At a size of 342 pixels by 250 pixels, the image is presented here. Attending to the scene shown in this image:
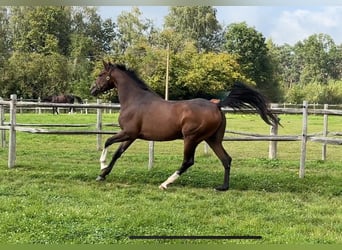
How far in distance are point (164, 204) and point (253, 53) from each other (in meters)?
30.7

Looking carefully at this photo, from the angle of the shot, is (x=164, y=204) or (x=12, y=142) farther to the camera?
(x=12, y=142)

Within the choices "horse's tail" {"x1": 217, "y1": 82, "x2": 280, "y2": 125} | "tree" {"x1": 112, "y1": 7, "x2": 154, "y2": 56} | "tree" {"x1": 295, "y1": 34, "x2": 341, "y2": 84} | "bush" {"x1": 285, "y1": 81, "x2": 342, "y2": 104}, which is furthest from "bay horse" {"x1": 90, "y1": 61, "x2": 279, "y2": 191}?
"tree" {"x1": 295, "y1": 34, "x2": 341, "y2": 84}

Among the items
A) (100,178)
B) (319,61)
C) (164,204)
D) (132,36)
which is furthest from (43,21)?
(319,61)

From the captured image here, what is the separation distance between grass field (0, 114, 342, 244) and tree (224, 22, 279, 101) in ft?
81.0

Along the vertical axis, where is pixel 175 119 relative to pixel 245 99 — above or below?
below

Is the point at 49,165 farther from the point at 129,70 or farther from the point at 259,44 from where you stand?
the point at 259,44

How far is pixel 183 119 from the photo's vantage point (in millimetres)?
5090

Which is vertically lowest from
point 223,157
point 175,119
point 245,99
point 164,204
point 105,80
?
point 164,204

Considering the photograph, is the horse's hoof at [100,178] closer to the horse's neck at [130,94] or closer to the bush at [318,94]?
the horse's neck at [130,94]

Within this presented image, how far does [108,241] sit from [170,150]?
23.0 ft

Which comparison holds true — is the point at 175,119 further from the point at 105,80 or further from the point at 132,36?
the point at 132,36

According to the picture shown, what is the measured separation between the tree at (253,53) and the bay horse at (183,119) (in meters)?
25.9

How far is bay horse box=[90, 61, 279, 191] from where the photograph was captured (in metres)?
5.06

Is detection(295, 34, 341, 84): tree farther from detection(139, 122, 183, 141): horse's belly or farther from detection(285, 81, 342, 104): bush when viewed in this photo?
detection(139, 122, 183, 141): horse's belly
